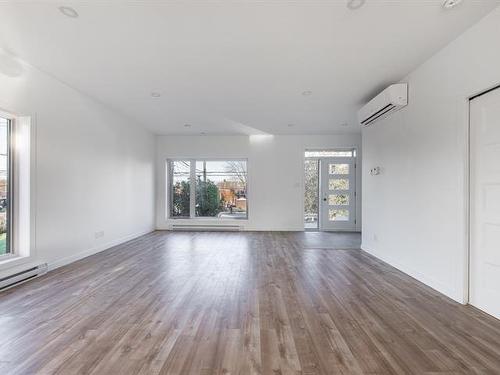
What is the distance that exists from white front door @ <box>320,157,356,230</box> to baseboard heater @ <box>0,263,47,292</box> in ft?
20.2

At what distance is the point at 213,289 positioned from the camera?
2934 millimetres

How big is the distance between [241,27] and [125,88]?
7.83ft

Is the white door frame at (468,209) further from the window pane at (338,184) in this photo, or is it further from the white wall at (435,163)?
the window pane at (338,184)

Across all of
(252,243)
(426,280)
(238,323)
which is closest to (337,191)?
(252,243)

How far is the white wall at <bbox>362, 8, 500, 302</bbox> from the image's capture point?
2.47 metres

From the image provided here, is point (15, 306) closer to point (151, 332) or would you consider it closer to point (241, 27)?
point (151, 332)

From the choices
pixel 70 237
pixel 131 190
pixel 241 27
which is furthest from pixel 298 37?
pixel 131 190

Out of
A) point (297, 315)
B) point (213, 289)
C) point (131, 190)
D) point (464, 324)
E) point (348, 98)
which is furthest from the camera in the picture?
point (131, 190)

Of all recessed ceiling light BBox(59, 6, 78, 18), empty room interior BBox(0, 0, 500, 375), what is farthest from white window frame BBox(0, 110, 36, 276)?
recessed ceiling light BBox(59, 6, 78, 18)

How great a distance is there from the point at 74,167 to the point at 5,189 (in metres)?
0.94

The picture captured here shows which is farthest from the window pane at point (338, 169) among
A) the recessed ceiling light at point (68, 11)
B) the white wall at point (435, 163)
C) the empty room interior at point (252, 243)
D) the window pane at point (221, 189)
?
the recessed ceiling light at point (68, 11)

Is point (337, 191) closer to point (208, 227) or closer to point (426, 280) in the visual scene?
point (208, 227)

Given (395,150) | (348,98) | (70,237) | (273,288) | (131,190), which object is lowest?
(273,288)

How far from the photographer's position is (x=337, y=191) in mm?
7312
